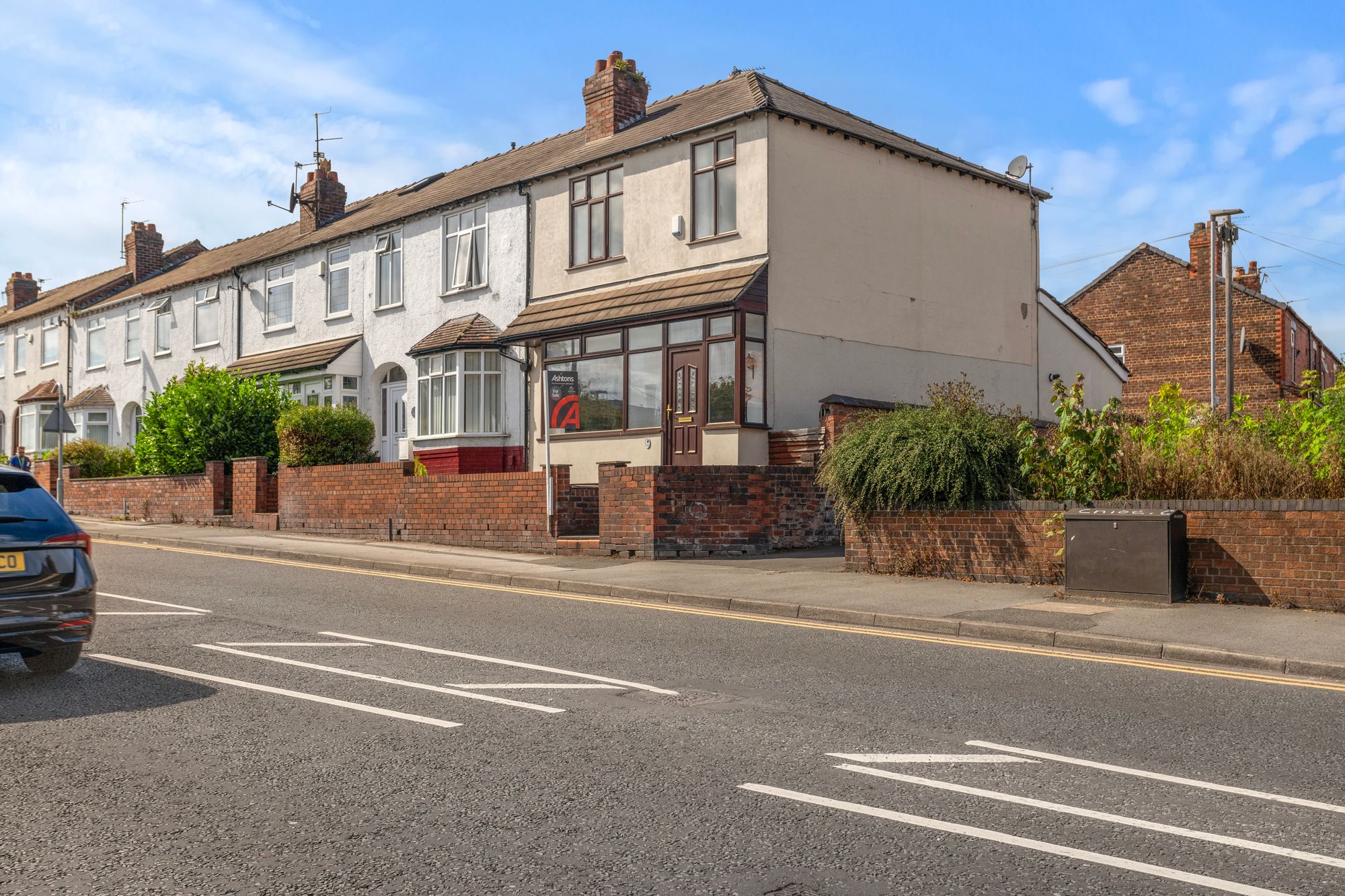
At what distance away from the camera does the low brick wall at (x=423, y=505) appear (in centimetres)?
1827

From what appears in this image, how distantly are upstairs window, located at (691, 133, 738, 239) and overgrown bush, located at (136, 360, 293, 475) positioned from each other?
11325 millimetres

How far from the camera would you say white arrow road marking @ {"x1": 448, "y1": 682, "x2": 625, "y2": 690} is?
295 inches

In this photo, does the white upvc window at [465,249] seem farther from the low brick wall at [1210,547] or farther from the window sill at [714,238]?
the low brick wall at [1210,547]

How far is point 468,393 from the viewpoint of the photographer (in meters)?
24.1

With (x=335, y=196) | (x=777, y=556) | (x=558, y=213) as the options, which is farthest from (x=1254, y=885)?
(x=335, y=196)

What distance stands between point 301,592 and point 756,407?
861cm

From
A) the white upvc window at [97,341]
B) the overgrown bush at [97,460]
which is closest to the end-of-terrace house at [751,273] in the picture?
the overgrown bush at [97,460]

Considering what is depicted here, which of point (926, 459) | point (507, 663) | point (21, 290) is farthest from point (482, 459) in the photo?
point (21, 290)

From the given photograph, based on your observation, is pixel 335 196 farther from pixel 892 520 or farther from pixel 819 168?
pixel 892 520

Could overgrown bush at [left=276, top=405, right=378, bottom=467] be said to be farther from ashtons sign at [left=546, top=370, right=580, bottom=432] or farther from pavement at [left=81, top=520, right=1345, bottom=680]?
ashtons sign at [left=546, top=370, right=580, bottom=432]

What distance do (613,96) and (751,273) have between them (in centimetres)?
662

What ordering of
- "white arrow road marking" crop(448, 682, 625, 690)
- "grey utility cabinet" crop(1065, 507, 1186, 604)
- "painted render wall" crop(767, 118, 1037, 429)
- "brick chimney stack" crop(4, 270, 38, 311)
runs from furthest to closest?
"brick chimney stack" crop(4, 270, 38, 311)
"painted render wall" crop(767, 118, 1037, 429)
"grey utility cabinet" crop(1065, 507, 1186, 604)
"white arrow road marking" crop(448, 682, 625, 690)

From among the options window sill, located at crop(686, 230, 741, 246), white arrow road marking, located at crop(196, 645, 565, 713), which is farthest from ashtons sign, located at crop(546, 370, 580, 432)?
white arrow road marking, located at crop(196, 645, 565, 713)

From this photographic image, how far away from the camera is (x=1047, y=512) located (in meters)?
13.1
